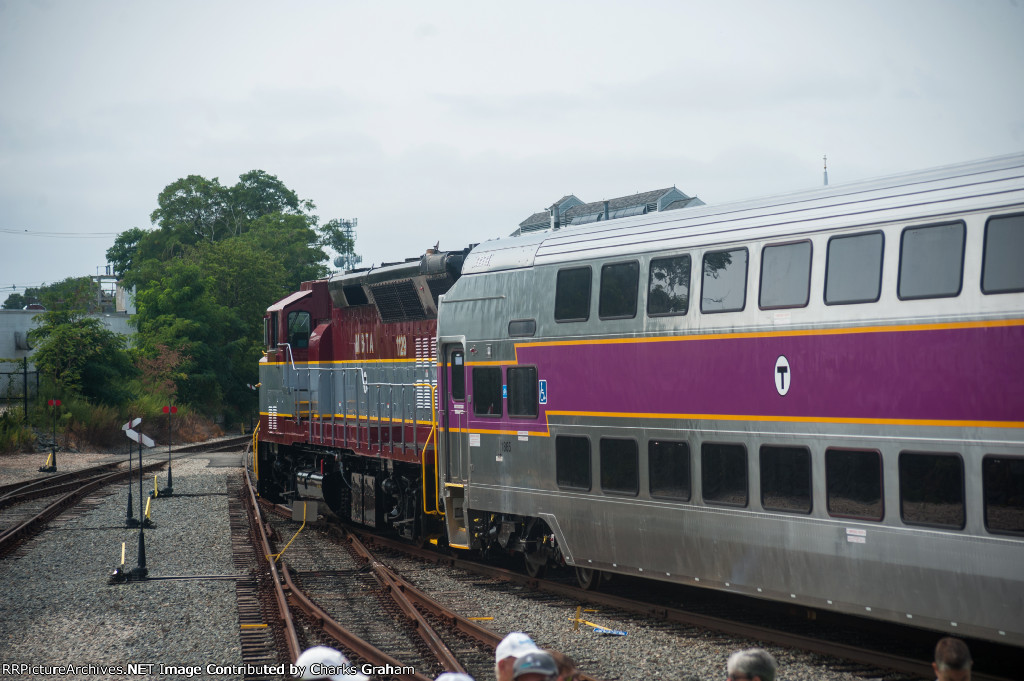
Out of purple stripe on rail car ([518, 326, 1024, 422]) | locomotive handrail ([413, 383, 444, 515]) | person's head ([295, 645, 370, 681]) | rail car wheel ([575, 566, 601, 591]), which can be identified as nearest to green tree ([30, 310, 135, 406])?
locomotive handrail ([413, 383, 444, 515])

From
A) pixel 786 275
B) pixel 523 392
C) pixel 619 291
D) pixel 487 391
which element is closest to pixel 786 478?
pixel 786 275

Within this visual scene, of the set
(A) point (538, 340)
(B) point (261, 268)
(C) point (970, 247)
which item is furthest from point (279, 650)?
(B) point (261, 268)

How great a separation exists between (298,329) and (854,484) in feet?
48.4

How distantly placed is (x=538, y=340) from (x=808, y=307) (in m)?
3.79

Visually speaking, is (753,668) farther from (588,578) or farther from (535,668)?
(588,578)

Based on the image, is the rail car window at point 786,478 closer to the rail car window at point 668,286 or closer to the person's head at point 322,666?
the rail car window at point 668,286

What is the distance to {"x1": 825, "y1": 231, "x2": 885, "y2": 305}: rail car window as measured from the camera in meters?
8.74

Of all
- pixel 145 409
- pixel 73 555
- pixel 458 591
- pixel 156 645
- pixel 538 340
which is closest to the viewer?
pixel 156 645

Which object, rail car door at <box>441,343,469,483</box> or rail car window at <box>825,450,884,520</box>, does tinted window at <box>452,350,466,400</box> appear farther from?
rail car window at <box>825,450,884,520</box>

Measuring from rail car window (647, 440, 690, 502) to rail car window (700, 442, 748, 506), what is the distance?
24cm

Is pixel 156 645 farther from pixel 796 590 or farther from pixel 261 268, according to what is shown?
pixel 261 268

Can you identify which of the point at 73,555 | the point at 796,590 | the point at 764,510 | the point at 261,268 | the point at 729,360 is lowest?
the point at 73,555

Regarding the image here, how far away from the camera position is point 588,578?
40.9 ft

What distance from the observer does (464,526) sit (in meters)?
13.8
